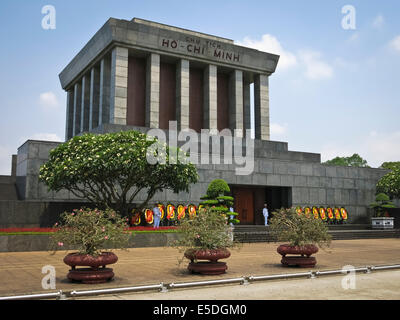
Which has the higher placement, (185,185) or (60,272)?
(185,185)

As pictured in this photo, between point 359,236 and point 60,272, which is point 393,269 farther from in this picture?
point 359,236

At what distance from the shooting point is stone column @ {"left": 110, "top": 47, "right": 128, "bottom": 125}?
3102cm

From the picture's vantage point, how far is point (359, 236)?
27.9 metres

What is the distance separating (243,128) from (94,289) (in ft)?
104

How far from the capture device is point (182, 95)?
34.2 meters

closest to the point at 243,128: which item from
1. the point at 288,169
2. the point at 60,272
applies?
the point at 288,169

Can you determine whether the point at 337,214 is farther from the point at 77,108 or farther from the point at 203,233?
the point at 77,108

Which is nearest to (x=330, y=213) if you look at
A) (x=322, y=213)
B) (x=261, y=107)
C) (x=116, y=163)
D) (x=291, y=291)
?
(x=322, y=213)

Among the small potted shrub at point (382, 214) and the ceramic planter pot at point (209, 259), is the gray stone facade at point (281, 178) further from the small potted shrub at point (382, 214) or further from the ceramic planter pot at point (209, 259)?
the ceramic planter pot at point (209, 259)

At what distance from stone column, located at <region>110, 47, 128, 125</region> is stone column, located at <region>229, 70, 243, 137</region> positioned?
33.2 feet

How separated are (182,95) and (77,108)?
12.7 m

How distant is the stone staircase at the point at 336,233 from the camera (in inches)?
932

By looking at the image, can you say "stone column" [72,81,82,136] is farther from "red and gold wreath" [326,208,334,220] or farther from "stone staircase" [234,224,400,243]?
"red and gold wreath" [326,208,334,220]

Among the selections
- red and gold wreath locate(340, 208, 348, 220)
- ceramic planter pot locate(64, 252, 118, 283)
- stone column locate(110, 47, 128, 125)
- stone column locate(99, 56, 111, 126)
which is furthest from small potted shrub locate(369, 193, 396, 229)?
ceramic planter pot locate(64, 252, 118, 283)
